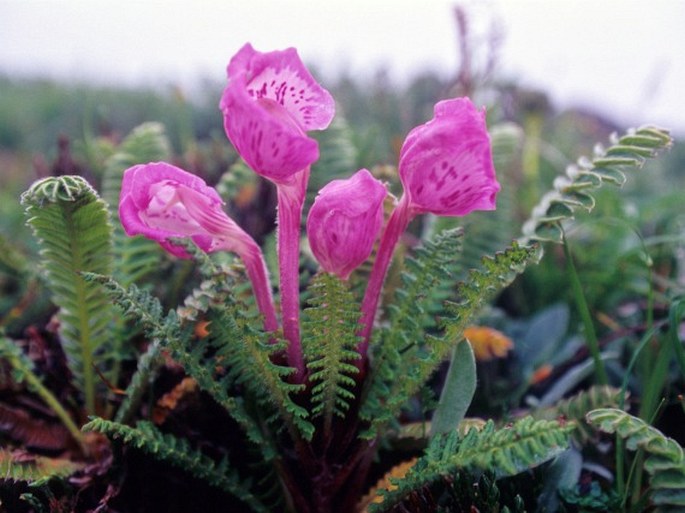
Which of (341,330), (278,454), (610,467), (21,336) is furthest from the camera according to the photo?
(21,336)

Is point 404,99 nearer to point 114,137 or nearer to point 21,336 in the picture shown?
point 114,137

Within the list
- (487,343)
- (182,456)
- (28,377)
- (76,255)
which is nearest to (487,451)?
(182,456)

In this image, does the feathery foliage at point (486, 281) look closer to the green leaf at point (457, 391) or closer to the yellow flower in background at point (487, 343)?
the green leaf at point (457, 391)

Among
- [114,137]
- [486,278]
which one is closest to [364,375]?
[486,278]

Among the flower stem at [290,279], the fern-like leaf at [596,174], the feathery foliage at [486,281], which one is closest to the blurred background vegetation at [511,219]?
the fern-like leaf at [596,174]

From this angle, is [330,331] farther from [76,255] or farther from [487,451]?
[76,255]

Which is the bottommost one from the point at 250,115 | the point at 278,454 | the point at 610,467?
the point at 610,467
